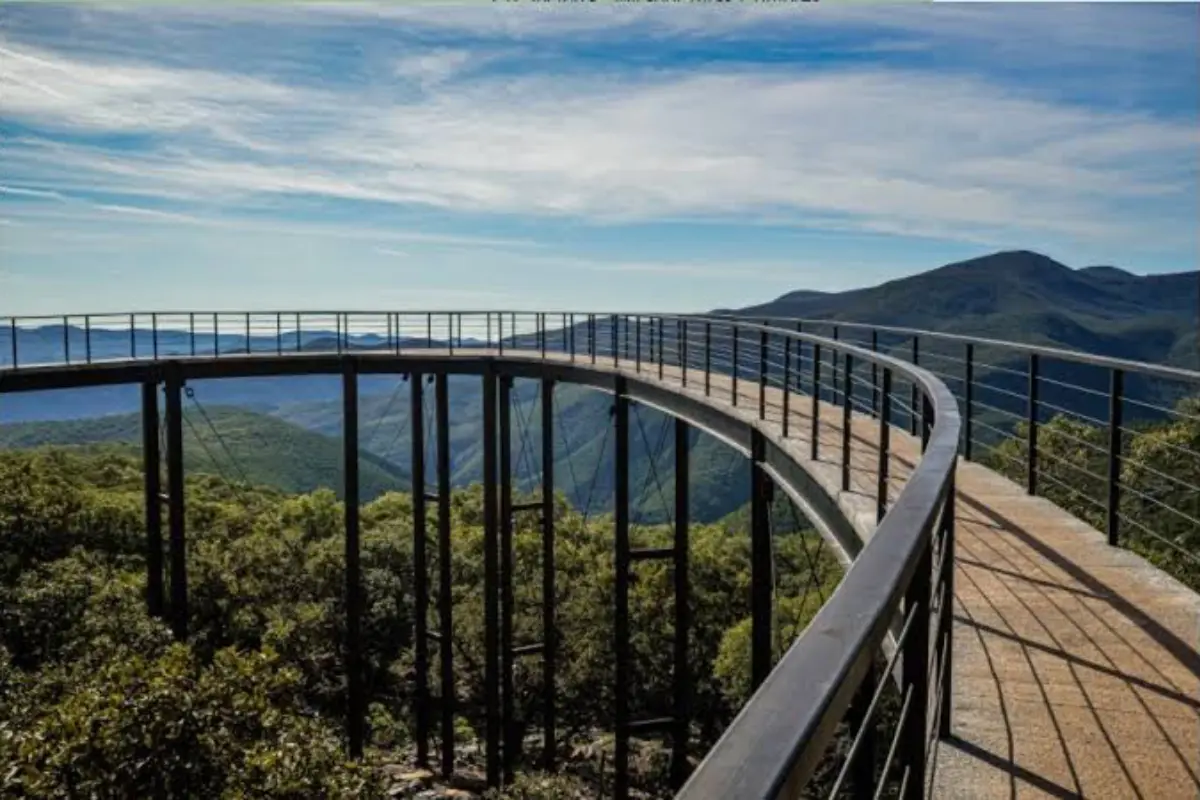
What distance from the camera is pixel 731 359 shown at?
1270cm

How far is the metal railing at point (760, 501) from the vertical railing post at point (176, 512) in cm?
4

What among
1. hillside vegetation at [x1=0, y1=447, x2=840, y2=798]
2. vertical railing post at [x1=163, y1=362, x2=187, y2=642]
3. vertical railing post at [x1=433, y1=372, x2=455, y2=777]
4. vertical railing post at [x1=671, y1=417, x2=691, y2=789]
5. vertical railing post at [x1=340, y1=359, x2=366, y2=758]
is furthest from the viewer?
vertical railing post at [x1=433, y1=372, x2=455, y2=777]

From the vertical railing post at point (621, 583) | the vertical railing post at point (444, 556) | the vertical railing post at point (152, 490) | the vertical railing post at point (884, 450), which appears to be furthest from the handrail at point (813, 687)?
the vertical railing post at point (152, 490)

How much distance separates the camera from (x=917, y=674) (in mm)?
1943

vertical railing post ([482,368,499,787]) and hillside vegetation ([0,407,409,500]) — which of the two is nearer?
vertical railing post ([482,368,499,787])

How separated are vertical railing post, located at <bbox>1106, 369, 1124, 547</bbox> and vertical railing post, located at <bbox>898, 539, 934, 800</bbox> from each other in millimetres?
4685

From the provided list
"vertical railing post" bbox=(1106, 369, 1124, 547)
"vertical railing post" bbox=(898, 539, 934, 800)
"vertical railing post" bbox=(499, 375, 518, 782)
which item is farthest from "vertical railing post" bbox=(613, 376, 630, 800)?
"vertical railing post" bbox=(898, 539, 934, 800)

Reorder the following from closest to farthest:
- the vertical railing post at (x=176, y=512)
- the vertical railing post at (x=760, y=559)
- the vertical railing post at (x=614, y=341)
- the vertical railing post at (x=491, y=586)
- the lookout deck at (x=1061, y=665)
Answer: the lookout deck at (x=1061, y=665) < the vertical railing post at (x=760, y=559) < the vertical railing post at (x=614, y=341) < the vertical railing post at (x=176, y=512) < the vertical railing post at (x=491, y=586)

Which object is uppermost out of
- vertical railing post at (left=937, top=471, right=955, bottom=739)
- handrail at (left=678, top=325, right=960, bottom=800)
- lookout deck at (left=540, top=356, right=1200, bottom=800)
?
handrail at (left=678, top=325, right=960, bottom=800)

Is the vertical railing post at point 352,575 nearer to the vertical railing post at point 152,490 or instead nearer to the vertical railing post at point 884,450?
the vertical railing post at point 152,490

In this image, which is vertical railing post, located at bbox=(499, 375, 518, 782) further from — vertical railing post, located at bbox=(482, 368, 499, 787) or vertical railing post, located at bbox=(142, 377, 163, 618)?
vertical railing post, located at bbox=(142, 377, 163, 618)

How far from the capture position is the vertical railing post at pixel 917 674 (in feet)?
6.36

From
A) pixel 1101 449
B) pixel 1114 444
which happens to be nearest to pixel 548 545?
pixel 1101 449

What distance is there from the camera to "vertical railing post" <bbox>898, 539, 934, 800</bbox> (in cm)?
194
